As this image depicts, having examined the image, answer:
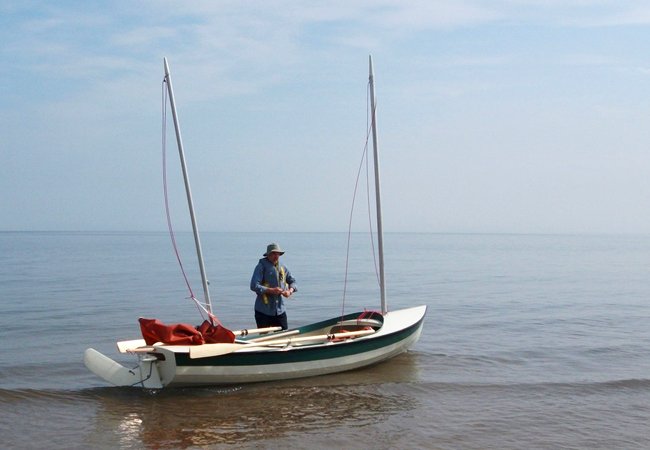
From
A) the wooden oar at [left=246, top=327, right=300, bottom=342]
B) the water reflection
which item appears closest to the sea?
the water reflection

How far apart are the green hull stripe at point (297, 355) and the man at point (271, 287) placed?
1.37 metres

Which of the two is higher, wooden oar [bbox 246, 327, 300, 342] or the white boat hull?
wooden oar [bbox 246, 327, 300, 342]

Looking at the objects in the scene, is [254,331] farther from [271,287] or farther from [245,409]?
[245,409]

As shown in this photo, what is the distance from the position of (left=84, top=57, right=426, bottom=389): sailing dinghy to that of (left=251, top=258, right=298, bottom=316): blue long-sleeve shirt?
427 millimetres

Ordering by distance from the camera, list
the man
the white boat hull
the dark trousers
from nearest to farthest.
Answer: the white boat hull → the man → the dark trousers

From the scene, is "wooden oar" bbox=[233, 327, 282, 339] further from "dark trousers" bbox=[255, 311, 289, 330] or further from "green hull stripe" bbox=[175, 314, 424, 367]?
"green hull stripe" bbox=[175, 314, 424, 367]

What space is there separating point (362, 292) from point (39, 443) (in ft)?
73.2

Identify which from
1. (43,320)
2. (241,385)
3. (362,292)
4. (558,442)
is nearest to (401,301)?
(362,292)

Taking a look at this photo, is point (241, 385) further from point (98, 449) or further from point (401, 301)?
point (401, 301)

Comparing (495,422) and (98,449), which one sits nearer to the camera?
(98,449)

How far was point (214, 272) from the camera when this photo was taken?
143ft

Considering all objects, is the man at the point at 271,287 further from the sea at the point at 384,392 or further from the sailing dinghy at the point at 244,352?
the sea at the point at 384,392

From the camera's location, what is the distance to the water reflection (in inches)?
366

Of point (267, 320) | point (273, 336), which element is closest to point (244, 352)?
point (273, 336)
